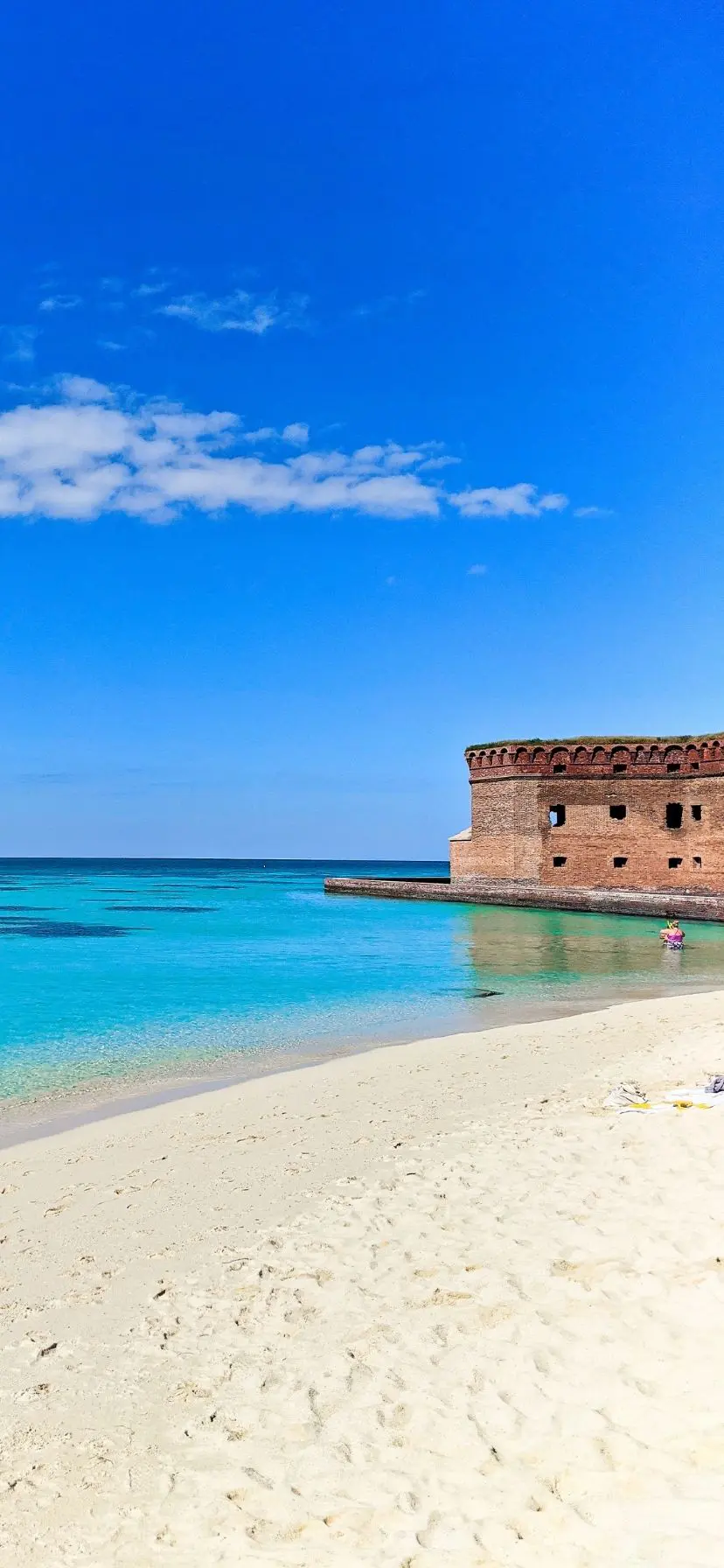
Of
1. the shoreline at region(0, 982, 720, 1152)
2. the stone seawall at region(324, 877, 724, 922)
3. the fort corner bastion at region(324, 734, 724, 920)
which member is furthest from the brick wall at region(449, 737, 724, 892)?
the shoreline at region(0, 982, 720, 1152)

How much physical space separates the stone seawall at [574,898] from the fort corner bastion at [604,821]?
0.06 m

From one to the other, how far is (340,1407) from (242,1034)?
29.8 feet

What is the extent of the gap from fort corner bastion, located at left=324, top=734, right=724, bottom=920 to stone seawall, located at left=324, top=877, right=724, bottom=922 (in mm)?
59

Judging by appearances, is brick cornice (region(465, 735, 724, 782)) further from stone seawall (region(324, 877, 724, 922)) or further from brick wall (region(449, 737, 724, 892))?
stone seawall (region(324, 877, 724, 922))

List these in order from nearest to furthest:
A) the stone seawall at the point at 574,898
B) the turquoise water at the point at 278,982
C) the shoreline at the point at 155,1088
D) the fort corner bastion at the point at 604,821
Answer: the shoreline at the point at 155,1088 < the turquoise water at the point at 278,982 < the stone seawall at the point at 574,898 < the fort corner bastion at the point at 604,821

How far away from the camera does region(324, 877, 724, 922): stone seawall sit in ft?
105

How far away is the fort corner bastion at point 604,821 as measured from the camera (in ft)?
114

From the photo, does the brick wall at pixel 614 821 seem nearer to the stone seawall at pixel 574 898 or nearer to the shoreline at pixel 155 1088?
the stone seawall at pixel 574 898

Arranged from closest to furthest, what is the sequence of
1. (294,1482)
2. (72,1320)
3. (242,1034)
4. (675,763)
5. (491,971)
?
(294,1482)
(72,1320)
(242,1034)
(491,971)
(675,763)

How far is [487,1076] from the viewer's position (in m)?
8.60

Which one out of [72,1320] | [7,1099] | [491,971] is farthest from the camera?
[491,971]

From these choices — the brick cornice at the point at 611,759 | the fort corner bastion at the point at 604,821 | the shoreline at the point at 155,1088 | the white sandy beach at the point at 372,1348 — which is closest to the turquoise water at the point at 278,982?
the shoreline at the point at 155,1088

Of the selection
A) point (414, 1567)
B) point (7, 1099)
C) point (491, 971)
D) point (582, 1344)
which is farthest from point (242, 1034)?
point (414, 1567)

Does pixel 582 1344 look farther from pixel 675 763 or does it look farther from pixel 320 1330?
pixel 675 763
